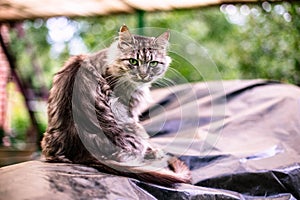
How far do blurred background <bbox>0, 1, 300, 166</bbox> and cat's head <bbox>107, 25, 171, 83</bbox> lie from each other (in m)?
1.59

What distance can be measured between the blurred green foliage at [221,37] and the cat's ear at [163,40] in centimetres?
146

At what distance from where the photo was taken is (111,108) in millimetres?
1388

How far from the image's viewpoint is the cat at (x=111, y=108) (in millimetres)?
1310

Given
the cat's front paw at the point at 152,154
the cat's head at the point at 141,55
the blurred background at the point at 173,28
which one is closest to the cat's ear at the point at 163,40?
the cat's head at the point at 141,55

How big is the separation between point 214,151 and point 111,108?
0.79m

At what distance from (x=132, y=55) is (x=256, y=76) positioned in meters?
2.43

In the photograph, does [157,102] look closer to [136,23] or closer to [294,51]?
[136,23]

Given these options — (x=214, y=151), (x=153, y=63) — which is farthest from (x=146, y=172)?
(x=214, y=151)

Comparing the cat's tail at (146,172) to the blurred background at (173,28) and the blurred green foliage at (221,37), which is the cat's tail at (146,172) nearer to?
the blurred green foliage at (221,37)

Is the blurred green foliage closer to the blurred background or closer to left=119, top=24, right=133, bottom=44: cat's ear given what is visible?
the blurred background

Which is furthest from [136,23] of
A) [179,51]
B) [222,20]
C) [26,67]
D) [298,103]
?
[179,51]

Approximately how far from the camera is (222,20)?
390cm

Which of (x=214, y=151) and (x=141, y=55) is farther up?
(x=141, y=55)

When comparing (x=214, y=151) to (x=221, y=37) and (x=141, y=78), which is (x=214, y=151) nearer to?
(x=141, y=78)
